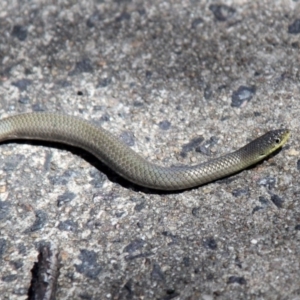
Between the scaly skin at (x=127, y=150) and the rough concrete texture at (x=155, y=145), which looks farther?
the scaly skin at (x=127, y=150)

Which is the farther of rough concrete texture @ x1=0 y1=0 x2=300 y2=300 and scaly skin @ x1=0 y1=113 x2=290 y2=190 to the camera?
scaly skin @ x1=0 y1=113 x2=290 y2=190

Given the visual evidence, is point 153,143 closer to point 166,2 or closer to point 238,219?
point 238,219

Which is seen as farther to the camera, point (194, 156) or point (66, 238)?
point (194, 156)

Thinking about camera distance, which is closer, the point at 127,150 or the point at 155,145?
the point at 127,150

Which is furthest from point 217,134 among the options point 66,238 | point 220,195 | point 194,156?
point 66,238
